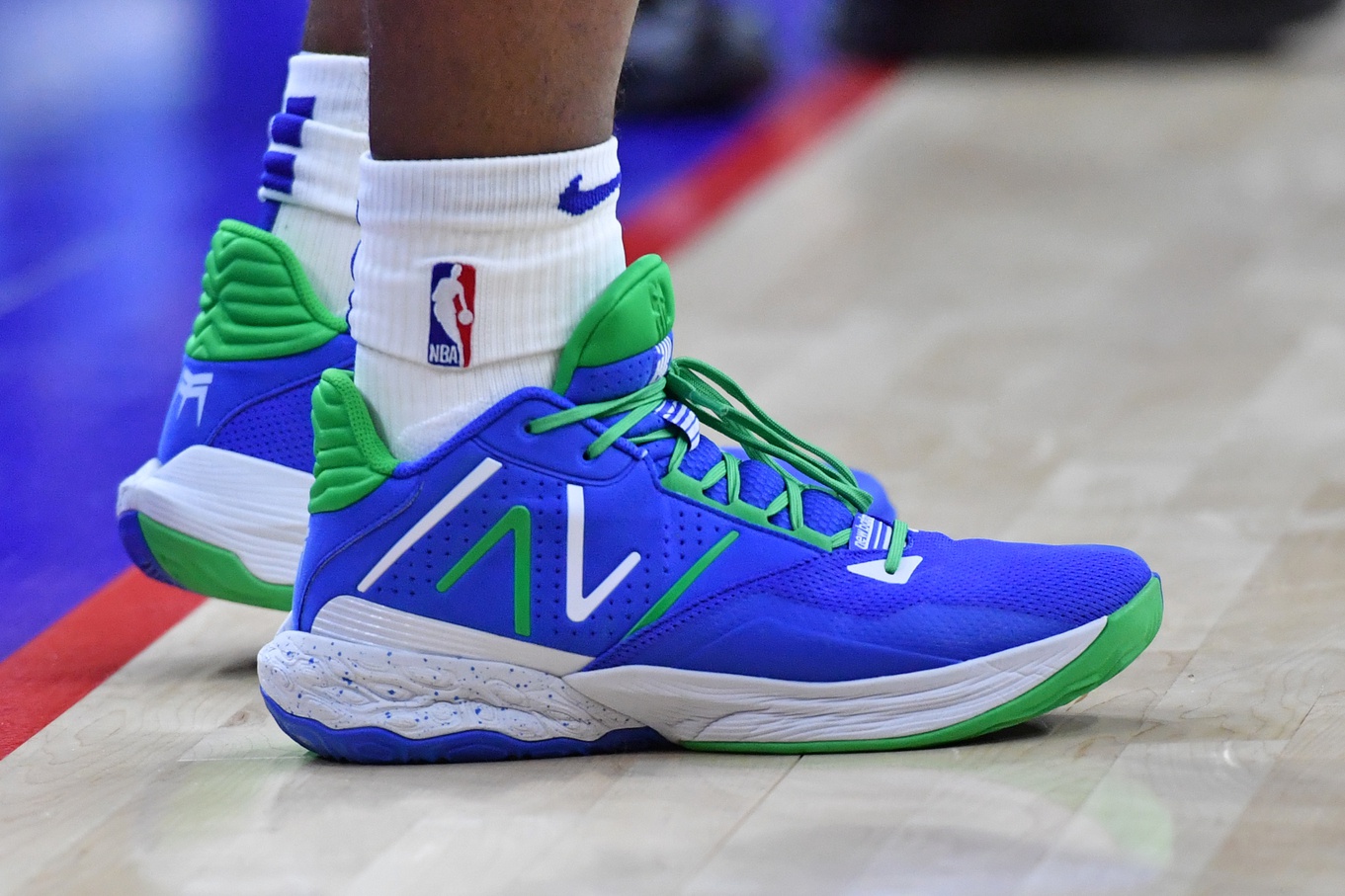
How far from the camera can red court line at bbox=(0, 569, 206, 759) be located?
3.82 ft

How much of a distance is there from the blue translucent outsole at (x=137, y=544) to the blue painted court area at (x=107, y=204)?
0.16m

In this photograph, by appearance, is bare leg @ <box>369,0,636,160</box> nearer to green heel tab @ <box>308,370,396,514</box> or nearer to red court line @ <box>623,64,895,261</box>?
green heel tab @ <box>308,370,396,514</box>

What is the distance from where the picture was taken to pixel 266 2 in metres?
5.00

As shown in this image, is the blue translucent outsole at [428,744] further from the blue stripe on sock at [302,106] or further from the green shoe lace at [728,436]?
the blue stripe on sock at [302,106]

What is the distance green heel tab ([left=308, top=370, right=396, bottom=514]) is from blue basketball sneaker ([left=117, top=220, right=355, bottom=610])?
206mm

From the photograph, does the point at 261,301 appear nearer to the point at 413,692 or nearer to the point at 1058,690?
the point at 413,692

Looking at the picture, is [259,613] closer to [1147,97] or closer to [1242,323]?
[1242,323]

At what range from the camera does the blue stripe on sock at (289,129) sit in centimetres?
124

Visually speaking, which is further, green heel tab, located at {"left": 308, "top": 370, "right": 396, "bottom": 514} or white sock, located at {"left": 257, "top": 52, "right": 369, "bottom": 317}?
white sock, located at {"left": 257, "top": 52, "right": 369, "bottom": 317}

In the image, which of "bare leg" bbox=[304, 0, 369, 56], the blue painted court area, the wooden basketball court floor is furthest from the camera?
the blue painted court area

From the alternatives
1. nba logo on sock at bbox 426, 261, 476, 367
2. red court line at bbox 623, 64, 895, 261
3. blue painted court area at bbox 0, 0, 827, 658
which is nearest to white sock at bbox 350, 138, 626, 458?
nba logo on sock at bbox 426, 261, 476, 367

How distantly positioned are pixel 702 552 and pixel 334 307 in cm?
39

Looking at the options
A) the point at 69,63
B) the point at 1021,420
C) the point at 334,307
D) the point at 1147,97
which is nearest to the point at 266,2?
the point at 69,63

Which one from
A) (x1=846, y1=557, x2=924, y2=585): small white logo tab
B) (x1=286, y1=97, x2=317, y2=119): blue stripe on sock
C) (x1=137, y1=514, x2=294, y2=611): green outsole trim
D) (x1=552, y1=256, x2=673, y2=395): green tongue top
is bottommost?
(x1=137, y1=514, x2=294, y2=611): green outsole trim
